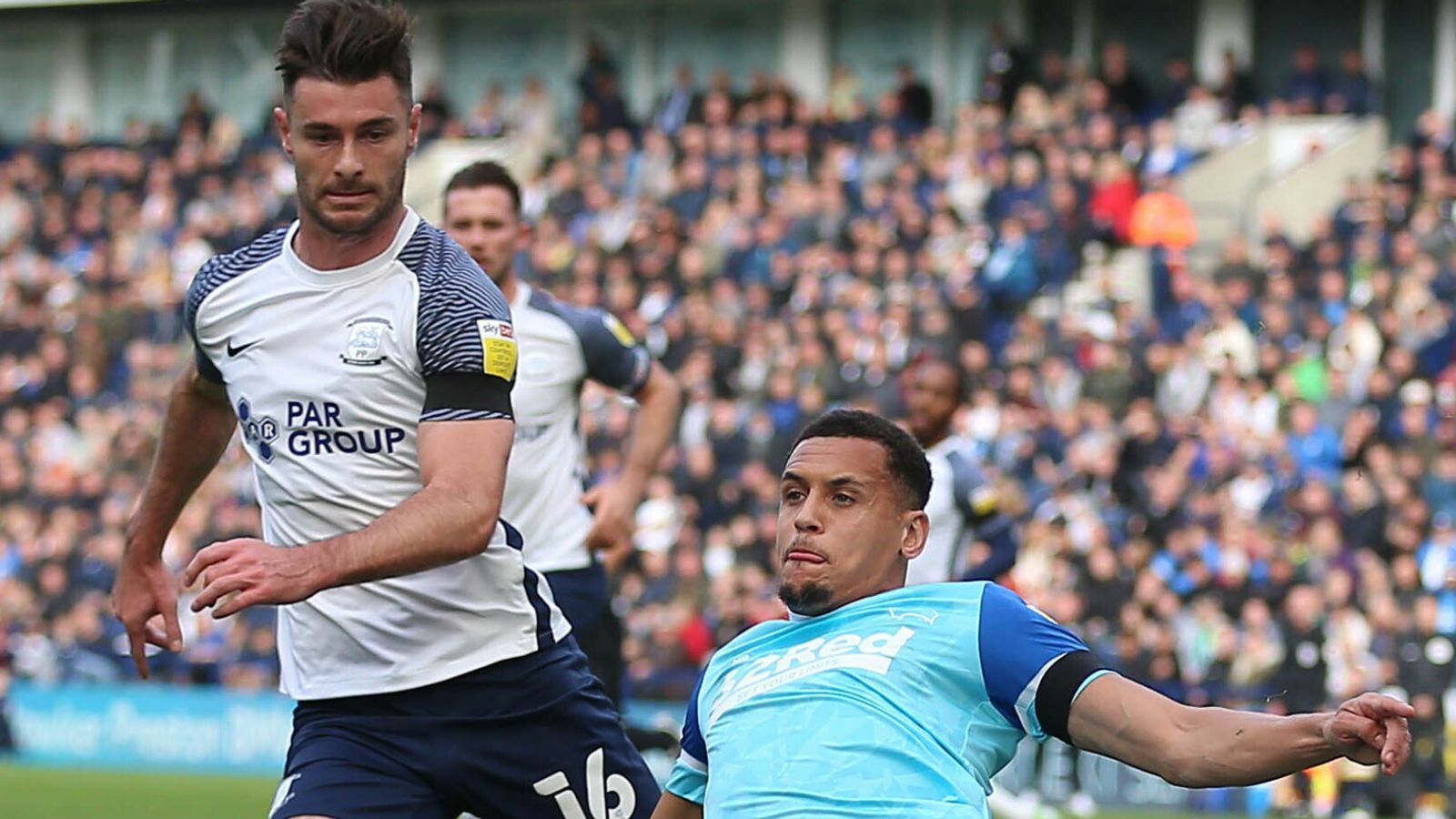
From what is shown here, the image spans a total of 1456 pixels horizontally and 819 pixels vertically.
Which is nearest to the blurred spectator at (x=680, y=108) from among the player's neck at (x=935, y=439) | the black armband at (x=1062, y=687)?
the player's neck at (x=935, y=439)

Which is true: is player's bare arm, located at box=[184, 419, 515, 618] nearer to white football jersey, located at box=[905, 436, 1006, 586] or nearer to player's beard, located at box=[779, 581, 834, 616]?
player's beard, located at box=[779, 581, 834, 616]

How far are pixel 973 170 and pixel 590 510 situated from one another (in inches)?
628

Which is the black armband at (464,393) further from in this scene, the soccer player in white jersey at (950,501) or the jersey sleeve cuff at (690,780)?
the soccer player in white jersey at (950,501)

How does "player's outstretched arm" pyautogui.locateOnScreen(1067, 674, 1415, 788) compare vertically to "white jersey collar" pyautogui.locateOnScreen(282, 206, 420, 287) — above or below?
below

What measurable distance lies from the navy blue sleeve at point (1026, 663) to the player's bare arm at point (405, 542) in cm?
114

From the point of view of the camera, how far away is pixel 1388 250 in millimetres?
19891

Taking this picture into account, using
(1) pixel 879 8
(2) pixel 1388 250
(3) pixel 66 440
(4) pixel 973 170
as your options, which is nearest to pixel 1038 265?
(4) pixel 973 170

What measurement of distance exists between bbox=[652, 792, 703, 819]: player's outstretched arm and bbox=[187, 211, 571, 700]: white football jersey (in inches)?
25.2

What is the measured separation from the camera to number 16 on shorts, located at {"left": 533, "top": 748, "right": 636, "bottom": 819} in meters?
5.54

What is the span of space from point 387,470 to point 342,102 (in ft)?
2.81

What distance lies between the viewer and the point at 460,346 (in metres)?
5.19

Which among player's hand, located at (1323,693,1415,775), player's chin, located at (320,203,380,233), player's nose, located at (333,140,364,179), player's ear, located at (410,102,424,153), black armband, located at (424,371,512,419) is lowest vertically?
player's hand, located at (1323,693,1415,775)

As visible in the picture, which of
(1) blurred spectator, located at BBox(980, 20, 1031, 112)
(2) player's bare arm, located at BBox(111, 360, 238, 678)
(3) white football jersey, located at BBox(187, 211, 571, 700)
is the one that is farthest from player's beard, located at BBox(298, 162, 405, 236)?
(1) blurred spectator, located at BBox(980, 20, 1031, 112)

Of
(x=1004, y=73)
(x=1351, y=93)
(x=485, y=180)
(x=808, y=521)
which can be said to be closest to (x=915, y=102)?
(x=1004, y=73)
